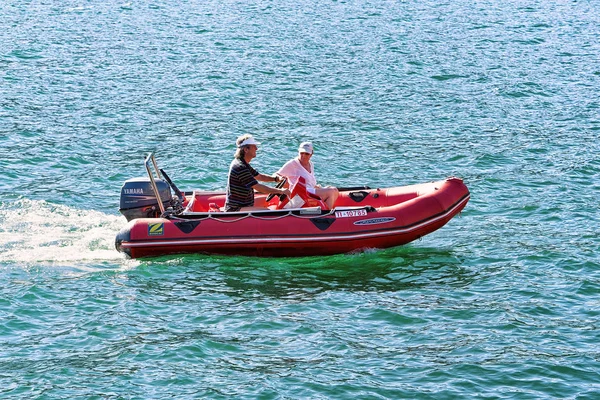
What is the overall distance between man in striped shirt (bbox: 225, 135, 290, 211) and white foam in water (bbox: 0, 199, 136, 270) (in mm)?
1548

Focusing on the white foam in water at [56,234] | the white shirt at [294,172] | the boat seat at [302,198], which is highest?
the white shirt at [294,172]

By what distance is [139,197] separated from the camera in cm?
1227

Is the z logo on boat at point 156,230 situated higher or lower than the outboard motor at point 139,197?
lower

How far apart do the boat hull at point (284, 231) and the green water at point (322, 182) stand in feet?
0.59

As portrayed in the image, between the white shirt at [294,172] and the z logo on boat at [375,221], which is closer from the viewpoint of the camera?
the z logo on boat at [375,221]

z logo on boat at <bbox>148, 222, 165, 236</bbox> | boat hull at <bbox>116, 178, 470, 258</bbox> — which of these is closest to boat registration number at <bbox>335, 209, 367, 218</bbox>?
boat hull at <bbox>116, 178, 470, 258</bbox>

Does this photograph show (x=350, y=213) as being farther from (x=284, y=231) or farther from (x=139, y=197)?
(x=139, y=197)

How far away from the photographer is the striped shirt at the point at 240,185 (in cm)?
1196

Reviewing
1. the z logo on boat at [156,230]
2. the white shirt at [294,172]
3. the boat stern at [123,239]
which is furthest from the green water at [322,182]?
the white shirt at [294,172]

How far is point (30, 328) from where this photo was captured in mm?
10055

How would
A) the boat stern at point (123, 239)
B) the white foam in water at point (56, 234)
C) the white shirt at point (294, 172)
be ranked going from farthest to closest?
the white shirt at point (294, 172) < the white foam in water at point (56, 234) < the boat stern at point (123, 239)

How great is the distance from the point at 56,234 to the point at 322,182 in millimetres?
4529

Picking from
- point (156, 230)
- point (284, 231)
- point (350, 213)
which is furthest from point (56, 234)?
point (350, 213)

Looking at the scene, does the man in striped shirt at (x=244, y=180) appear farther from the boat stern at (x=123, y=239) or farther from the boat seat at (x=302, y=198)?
the boat stern at (x=123, y=239)
